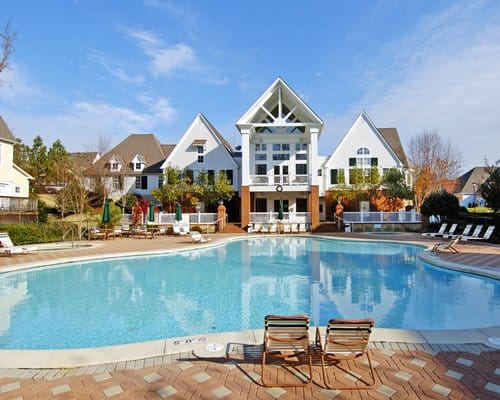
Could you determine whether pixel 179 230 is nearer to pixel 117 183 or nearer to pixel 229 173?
pixel 229 173

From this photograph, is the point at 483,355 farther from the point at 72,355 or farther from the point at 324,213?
the point at 324,213

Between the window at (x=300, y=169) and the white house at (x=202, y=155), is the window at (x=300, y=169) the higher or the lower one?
the lower one

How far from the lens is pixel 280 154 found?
31.4 m

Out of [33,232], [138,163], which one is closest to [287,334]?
[33,232]

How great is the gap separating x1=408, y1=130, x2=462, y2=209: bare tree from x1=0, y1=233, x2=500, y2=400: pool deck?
35.1m

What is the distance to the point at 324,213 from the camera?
33.6 metres

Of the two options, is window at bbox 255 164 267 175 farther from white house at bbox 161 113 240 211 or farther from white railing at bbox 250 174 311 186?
white railing at bbox 250 174 311 186

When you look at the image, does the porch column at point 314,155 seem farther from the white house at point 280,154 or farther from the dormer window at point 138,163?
the dormer window at point 138,163

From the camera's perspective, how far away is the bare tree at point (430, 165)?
36.6m

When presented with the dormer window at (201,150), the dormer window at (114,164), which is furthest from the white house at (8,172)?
the dormer window at (201,150)

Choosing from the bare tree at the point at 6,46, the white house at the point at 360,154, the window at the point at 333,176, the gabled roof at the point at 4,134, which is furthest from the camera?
the window at the point at 333,176

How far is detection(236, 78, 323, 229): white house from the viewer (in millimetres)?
27281

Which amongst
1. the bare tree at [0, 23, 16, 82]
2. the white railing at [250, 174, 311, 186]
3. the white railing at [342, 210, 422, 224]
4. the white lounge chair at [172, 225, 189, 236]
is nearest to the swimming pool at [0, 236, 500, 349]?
the white lounge chair at [172, 225, 189, 236]

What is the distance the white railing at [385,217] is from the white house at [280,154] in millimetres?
2938
